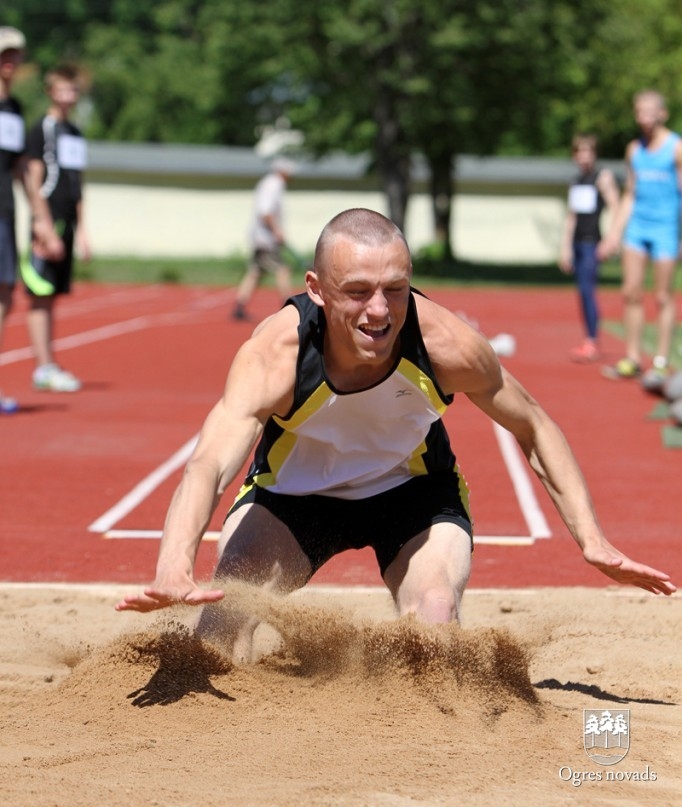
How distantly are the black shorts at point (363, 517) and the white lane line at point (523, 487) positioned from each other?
8.06 feet

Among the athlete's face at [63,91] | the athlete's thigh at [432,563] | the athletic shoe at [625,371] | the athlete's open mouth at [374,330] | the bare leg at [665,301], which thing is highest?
the athlete's face at [63,91]

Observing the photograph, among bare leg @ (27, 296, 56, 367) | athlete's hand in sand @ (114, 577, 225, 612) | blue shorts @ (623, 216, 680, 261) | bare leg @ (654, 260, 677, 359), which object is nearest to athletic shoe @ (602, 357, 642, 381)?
bare leg @ (654, 260, 677, 359)

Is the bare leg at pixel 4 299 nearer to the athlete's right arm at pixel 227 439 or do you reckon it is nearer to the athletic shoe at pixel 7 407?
the athletic shoe at pixel 7 407

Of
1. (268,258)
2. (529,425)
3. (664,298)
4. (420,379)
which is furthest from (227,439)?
(268,258)

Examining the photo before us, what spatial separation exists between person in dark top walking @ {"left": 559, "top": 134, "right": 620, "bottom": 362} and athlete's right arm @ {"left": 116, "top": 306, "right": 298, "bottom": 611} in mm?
9921

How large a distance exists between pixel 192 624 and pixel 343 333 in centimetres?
118

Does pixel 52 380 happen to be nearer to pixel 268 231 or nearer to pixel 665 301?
pixel 665 301

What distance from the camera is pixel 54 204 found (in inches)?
434

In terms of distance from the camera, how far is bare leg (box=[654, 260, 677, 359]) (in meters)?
11.7

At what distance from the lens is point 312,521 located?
441 centimetres

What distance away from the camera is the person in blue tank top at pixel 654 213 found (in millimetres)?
11523

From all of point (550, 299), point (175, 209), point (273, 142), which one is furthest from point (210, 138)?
point (550, 299)

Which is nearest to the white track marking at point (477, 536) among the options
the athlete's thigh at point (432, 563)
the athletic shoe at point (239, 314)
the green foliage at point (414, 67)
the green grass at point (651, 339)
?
the athlete's thigh at point (432, 563)

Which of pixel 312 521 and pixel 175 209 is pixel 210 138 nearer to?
pixel 175 209
